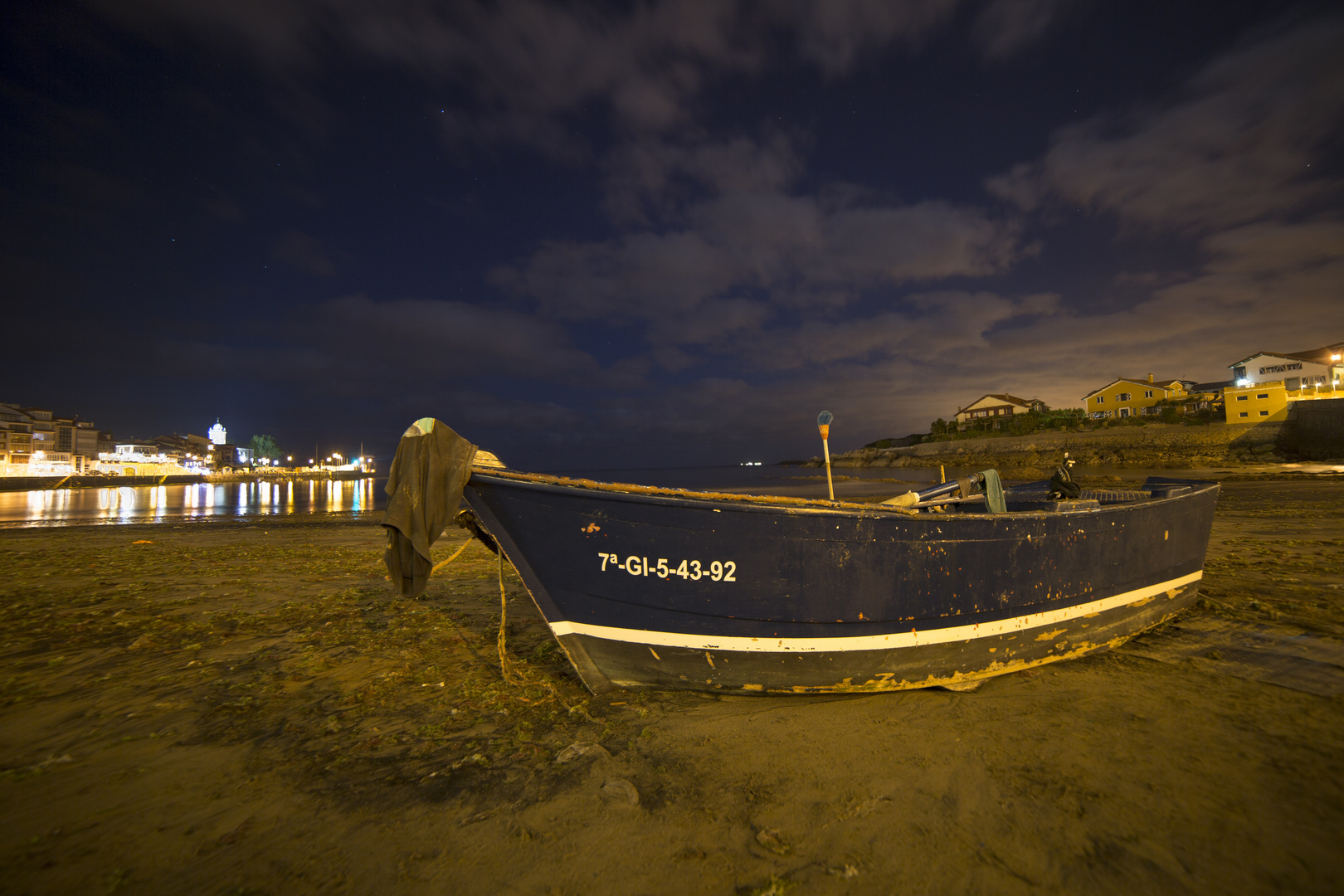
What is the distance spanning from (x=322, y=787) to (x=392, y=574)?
1.45 meters

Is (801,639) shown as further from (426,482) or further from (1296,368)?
(1296,368)

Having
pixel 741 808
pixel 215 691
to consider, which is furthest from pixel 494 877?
pixel 215 691

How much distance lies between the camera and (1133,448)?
40656 mm

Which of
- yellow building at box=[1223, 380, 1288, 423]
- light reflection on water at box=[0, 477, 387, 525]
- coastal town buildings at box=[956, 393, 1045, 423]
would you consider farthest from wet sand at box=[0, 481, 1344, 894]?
coastal town buildings at box=[956, 393, 1045, 423]

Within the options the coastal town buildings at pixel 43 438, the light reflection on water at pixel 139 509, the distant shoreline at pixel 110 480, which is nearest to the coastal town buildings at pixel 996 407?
the light reflection on water at pixel 139 509

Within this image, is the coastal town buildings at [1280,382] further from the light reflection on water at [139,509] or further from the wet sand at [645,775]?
the light reflection on water at [139,509]

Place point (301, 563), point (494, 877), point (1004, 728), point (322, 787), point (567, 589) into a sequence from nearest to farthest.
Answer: point (494, 877) < point (322, 787) < point (1004, 728) < point (567, 589) < point (301, 563)

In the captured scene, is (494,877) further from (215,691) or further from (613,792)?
(215,691)

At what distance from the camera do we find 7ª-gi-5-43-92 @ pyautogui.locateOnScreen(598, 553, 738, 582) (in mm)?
3699

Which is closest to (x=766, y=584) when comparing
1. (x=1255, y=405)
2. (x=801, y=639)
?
(x=801, y=639)

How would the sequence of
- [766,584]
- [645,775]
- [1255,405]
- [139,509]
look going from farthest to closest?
[1255,405] < [139,509] < [766,584] < [645,775]

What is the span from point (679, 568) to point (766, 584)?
649 millimetres

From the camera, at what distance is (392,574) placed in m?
4.03

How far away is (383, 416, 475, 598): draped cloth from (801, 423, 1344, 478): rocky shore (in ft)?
113
